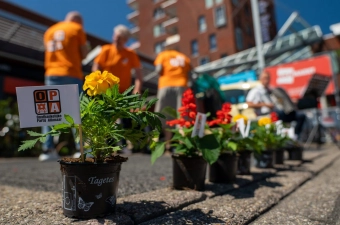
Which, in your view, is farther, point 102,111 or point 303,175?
point 303,175

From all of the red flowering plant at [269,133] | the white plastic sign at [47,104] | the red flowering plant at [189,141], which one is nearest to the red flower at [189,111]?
the red flowering plant at [189,141]

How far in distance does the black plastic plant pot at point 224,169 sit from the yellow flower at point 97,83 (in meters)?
1.12

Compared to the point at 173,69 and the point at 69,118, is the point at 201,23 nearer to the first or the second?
the point at 173,69

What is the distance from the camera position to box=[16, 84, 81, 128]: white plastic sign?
1.17 metres

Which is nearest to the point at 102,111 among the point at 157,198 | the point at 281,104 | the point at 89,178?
the point at 89,178

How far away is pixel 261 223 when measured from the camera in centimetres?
142

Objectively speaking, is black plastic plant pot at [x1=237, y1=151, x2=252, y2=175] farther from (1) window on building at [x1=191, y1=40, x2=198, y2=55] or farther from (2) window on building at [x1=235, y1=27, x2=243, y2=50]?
(1) window on building at [x1=191, y1=40, x2=198, y2=55]

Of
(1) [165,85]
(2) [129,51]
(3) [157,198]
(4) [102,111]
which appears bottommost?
(3) [157,198]

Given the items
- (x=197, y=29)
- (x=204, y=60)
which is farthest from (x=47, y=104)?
(x=204, y=60)

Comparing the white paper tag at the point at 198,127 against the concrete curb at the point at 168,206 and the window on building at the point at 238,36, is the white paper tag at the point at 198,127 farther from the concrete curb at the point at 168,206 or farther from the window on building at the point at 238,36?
the window on building at the point at 238,36

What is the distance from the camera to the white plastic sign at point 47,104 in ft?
3.84

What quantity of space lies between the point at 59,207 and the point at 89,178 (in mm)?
318

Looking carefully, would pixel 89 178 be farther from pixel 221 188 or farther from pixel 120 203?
pixel 221 188

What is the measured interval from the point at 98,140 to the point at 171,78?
2701 millimetres
